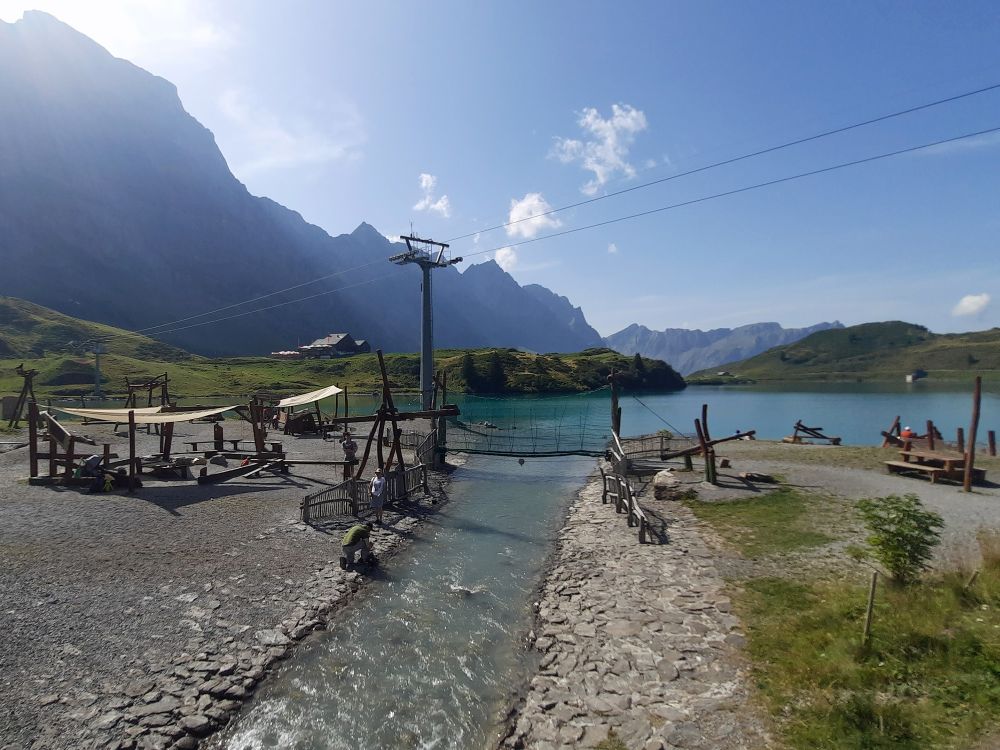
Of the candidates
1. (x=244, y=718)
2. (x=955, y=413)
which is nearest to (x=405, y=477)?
(x=244, y=718)

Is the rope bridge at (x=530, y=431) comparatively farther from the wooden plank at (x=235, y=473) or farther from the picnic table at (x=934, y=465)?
the picnic table at (x=934, y=465)

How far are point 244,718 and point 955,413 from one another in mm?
110840

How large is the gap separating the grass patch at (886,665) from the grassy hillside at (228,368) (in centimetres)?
9329

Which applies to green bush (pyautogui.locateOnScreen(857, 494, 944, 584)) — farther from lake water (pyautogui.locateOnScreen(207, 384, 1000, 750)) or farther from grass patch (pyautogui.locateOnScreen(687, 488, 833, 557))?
lake water (pyautogui.locateOnScreen(207, 384, 1000, 750))

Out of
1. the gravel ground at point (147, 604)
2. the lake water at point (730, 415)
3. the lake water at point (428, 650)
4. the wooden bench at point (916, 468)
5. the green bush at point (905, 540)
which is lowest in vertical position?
the lake water at point (730, 415)

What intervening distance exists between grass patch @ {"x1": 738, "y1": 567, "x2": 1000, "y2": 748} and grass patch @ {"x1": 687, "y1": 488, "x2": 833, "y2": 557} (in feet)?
15.3

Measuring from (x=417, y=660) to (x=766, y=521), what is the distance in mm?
14411

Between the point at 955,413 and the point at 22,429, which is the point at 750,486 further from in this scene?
the point at 955,413

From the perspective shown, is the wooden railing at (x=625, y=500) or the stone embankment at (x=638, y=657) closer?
the stone embankment at (x=638, y=657)

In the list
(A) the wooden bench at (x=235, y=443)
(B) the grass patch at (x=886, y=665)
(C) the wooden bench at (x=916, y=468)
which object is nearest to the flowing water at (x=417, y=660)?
(B) the grass patch at (x=886, y=665)

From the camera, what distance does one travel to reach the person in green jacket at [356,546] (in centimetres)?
1639

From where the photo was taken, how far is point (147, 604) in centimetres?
1313

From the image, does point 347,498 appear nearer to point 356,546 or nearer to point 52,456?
point 356,546

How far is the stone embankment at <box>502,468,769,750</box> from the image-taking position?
8805 millimetres
